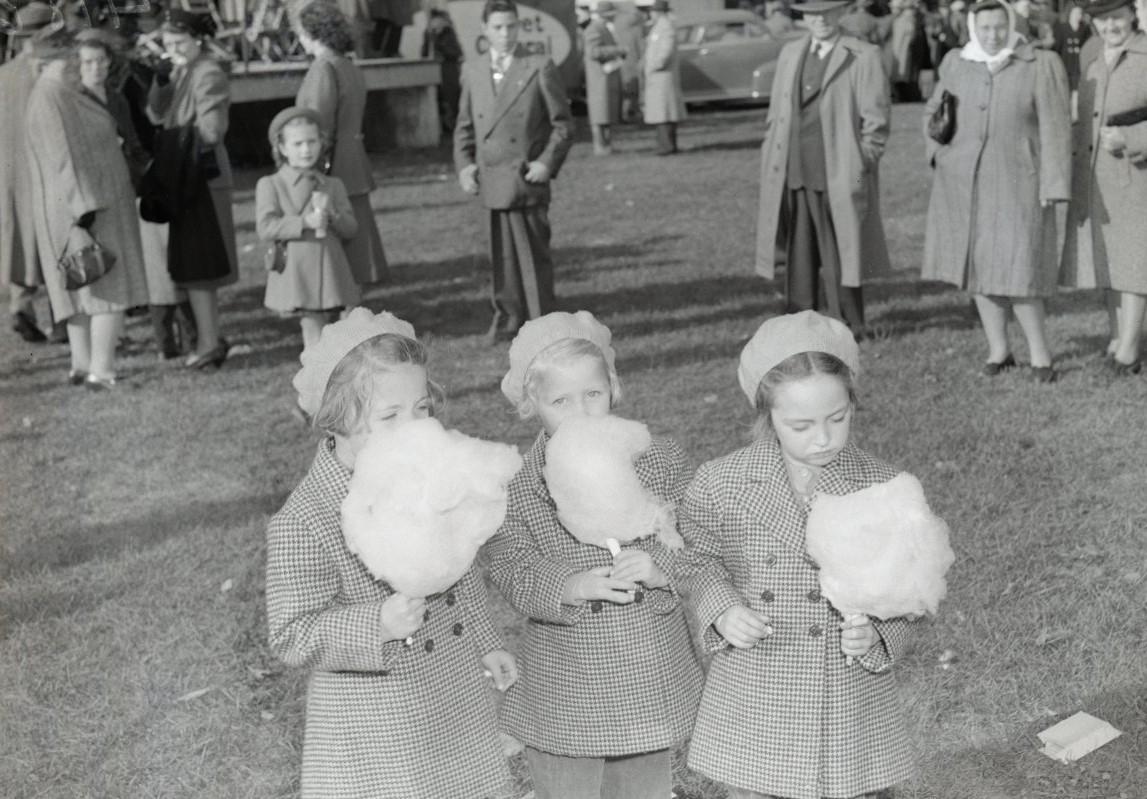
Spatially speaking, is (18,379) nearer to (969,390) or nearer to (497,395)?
(497,395)

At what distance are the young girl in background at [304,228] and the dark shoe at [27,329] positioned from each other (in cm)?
273

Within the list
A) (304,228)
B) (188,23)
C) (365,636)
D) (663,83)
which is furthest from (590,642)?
(663,83)

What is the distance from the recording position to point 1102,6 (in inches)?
294

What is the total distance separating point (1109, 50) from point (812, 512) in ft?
18.3

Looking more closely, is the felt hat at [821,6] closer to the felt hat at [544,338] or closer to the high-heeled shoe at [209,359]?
the high-heeled shoe at [209,359]

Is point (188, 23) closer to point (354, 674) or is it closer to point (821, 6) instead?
point (821, 6)

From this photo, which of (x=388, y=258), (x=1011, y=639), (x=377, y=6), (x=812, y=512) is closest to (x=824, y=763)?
(x=812, y=512)

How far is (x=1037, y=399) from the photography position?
24.7 ft

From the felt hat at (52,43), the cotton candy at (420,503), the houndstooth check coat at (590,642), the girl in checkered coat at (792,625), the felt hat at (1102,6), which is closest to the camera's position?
the cotton candy at (420,503)

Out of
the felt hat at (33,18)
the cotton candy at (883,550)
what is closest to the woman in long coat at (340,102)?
the felt hat at (33,18)

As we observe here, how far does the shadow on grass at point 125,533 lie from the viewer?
20.0ft

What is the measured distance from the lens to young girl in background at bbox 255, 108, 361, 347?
8.05 m

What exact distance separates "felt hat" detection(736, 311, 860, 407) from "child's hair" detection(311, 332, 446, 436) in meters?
0.73

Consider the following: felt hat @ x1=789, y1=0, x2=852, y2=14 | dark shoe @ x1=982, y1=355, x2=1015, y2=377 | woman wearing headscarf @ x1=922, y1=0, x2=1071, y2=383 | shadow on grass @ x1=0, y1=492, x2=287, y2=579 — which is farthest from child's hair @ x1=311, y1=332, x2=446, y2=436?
felt hat @ x1=789, y1=0, x2=852, y2=14
